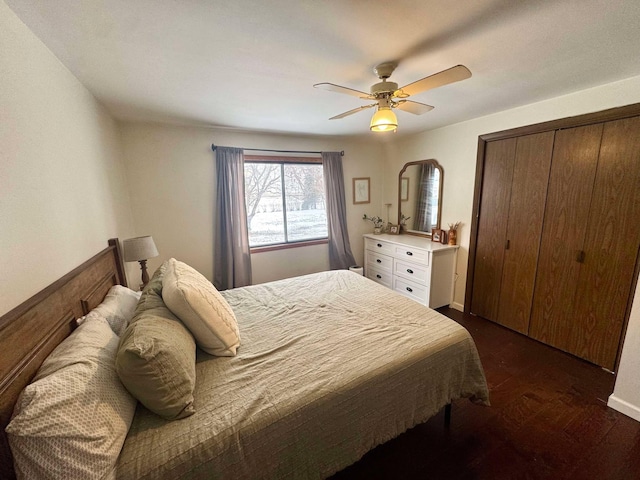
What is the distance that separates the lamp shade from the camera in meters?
2.20

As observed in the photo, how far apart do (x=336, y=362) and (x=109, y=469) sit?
35.9 inches

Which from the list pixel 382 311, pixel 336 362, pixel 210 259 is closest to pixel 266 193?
pixel 210 259

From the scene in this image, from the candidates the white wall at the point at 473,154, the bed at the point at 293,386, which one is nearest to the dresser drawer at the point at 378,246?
the white wall at the point at 473,154

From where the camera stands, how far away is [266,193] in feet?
11.4

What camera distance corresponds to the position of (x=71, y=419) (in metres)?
0.76

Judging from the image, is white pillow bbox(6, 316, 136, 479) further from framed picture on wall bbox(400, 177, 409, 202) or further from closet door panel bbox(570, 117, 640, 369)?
framed picture on wall bbox(400, 177, 409, 202)

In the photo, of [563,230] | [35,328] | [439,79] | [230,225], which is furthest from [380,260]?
[35,328]

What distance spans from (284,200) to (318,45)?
91.8 inches

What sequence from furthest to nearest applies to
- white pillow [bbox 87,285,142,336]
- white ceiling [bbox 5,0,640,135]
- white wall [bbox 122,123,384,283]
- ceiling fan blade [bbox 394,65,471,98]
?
white wall [bbox 122,123,384,283], white pillow [bbox 87,285,142,336], ceiling fan blade [bbox 394,65,471,98], white ceiling [bbox 5,0,640,135]

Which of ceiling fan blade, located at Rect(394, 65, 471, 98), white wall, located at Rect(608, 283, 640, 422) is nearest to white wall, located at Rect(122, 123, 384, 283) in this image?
ceiling fan blade, located at Rect(394, 65, 471, 98)

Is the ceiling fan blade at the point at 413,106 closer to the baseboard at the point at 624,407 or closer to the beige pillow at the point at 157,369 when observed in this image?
the beige pillow at the point at 157,369

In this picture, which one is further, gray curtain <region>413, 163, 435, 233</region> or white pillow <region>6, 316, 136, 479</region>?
gray curtain <region>413, 163, 435, 233</region>

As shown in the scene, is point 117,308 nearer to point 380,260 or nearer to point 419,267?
point 419,267

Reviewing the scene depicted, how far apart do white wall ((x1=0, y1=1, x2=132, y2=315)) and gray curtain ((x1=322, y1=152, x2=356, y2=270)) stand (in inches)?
101
